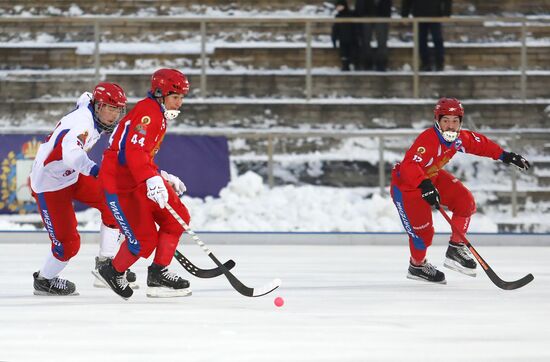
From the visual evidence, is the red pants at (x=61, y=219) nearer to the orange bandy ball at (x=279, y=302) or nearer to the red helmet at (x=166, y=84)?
the red helmet at (x=166, y=84)

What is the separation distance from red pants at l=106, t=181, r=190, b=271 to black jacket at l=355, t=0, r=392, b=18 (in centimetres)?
858

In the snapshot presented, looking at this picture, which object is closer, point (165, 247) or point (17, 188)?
point (165, 247)

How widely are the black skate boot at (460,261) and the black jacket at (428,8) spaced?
7.13 m

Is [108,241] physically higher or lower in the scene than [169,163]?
higher

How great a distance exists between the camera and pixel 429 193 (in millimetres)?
7688

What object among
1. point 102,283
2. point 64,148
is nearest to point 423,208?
point 102,283

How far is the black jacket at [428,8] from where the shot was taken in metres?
15.1

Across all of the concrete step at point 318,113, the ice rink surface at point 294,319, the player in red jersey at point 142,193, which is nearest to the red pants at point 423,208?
the ice rink surface at point 294,319

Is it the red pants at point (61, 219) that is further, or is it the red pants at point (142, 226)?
the red pants at point (61, 219)

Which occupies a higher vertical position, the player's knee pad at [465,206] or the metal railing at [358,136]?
the player's knee pad at [465,206]

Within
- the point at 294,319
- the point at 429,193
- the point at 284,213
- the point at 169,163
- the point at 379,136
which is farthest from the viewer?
the point at 379,136

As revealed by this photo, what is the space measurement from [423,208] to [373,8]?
7.41 meters

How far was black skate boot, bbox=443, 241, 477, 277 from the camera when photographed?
8289 mm

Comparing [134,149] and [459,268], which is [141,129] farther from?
[459,268]
